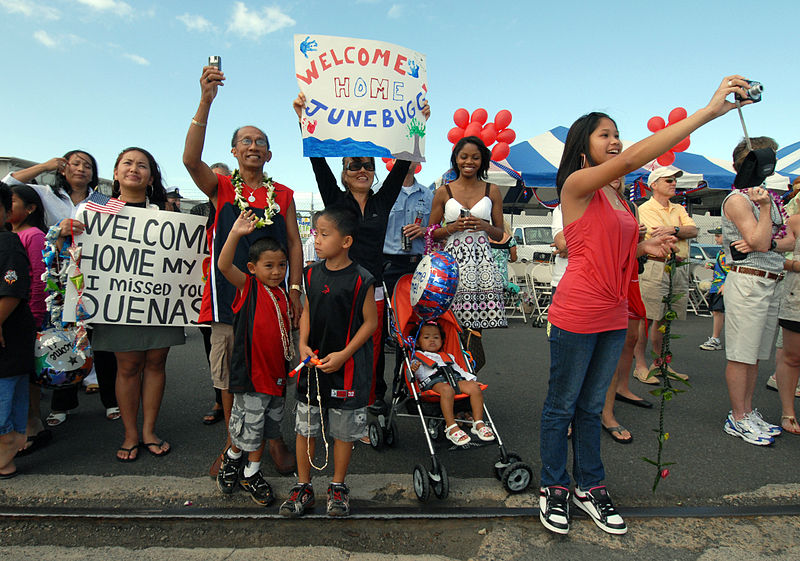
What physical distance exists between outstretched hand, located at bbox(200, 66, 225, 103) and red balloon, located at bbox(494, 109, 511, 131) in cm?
775

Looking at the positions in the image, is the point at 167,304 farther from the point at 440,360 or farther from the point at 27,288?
the point at 440,360

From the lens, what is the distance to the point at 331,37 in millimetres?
3230

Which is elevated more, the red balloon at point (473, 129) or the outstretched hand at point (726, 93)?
the red balloon at point (473, 129)

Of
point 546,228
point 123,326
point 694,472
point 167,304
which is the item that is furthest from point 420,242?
point 546,228

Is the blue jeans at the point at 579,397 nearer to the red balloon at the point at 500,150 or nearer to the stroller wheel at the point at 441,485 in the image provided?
the stroller wheel at the point at 441,485

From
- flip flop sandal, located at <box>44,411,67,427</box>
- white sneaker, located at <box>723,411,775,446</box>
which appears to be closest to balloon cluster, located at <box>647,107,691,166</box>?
white sneaker, located at <box>723,411,775,446</box>

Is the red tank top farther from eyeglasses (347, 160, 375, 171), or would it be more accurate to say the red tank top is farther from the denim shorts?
the denim shorts

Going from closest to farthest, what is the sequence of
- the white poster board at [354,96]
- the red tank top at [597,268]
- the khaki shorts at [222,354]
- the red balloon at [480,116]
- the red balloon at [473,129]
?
the red tank top at [597,268]
the khaki shorts at [222,354]
the white poster board at [354,96]
the red balloon at [473,129]
the red balloon at [480,116]

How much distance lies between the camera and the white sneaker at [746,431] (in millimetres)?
3576

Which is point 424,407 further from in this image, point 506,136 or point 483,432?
point 506,136

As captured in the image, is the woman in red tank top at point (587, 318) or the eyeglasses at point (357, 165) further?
the eyeglasses at point (357, 165)

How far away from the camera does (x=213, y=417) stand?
392cm

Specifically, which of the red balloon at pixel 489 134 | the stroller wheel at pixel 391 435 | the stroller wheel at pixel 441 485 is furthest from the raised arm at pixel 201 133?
the red balloon at pixel 489 134

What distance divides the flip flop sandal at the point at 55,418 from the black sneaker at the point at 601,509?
3.92 m
